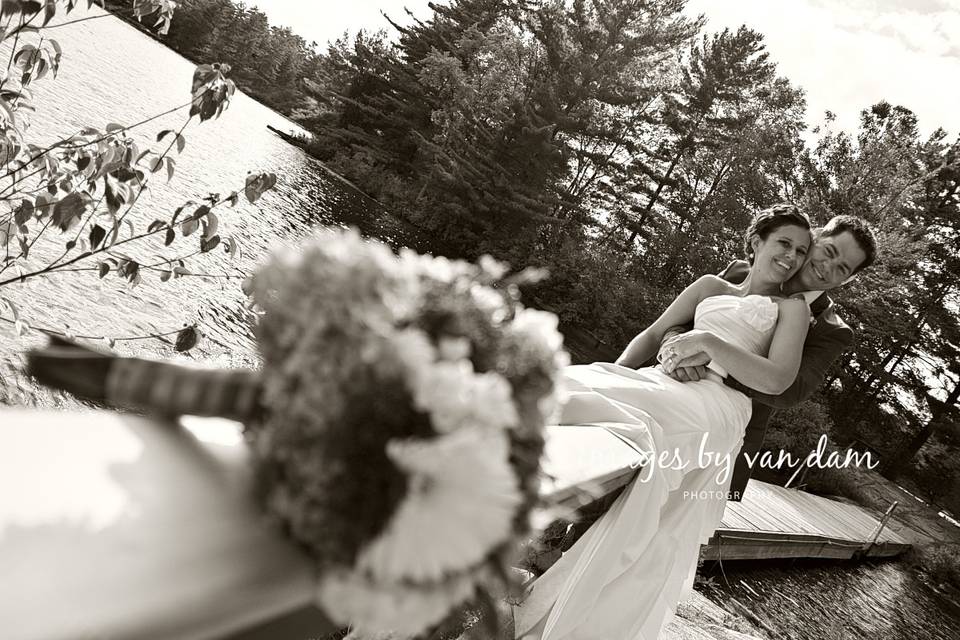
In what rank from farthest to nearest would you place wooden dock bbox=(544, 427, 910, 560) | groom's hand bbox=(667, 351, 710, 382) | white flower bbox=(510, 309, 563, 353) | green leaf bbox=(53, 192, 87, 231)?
groom's hand bbox=(667, 351, 710, 382), green leaf bbox=(53, 192, 87, 231), wooden dock bbox=(544, 427, 910, 560), white flower bbox=(510, 309, 563, 353)

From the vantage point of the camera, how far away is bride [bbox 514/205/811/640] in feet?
8.50

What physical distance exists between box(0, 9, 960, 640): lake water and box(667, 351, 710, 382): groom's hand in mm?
3141

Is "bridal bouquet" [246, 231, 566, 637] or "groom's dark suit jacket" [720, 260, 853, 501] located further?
"groom's dark suit jacket" [720, 260, 853, 501]

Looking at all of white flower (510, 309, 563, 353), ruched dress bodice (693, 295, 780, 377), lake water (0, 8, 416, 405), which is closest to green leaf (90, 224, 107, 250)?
white flower (510, 309, 563, 353)

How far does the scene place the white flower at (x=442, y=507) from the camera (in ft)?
2.26

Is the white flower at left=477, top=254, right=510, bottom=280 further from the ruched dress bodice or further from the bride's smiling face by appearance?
the bride's smiling face

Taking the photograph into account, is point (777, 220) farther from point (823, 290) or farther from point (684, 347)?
point (684, 347)

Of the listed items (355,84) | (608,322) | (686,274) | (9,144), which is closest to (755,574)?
(9,144)

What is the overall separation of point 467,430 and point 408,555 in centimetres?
15

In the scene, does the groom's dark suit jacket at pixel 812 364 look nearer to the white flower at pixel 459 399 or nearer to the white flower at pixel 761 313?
the white flower at pixel 761 313

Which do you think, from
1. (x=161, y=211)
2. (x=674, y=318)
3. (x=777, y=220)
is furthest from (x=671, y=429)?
(x=161, y=211)

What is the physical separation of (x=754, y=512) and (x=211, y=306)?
8562 millimetres

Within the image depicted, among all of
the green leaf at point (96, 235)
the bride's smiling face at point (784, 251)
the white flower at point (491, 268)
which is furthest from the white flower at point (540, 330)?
the bride's smiling face at point (784, 251)

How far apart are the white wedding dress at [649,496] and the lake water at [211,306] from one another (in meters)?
3.19
